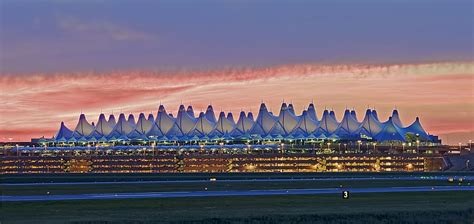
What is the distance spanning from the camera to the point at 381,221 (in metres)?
54.4

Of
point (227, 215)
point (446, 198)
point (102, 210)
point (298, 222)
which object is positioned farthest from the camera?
point (446, 198)

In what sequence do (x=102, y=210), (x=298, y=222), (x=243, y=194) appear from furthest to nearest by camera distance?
(x=243, y=194) < (x=102, y=210) < (x=298, y=222)

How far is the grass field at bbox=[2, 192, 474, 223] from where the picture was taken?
55125 mm

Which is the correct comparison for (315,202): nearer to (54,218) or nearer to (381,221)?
(381,221)

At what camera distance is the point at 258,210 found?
60.6 m

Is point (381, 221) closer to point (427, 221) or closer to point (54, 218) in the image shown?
point (427, 221)

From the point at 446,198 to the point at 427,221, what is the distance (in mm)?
18708

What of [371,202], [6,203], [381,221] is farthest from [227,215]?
[6,203]

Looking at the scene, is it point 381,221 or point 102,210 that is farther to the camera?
point 102,210

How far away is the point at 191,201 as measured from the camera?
227ft

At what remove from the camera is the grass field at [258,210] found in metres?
55.1

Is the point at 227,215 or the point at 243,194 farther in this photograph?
the point at 243,194

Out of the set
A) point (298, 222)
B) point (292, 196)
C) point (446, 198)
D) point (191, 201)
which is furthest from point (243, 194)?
point (298, 222)

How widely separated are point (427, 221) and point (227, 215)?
11.4 meters
